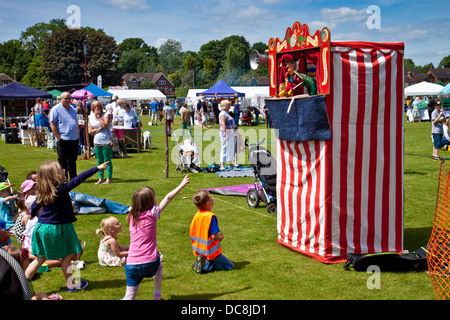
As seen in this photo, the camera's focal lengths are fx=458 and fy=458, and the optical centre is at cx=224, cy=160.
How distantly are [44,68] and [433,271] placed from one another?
80.2 metres

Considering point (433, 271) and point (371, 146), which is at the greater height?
point (371, 146)

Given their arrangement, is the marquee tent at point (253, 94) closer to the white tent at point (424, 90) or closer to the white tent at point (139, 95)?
the white tent at point (139, 95)

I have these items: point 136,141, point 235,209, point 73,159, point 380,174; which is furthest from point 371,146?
point 136,141

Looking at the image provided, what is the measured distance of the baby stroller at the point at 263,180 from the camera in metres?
8.64

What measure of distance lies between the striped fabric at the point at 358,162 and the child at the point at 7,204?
4.35m

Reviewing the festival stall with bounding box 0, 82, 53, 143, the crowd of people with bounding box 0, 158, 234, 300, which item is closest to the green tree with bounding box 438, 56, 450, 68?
the festival stall with bounding box 0, 82, 53, 143

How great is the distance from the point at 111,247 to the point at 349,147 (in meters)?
3.26

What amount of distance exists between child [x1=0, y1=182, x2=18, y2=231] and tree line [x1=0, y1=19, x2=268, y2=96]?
168ft

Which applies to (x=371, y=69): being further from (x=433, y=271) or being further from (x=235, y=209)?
(x=235, y=209)

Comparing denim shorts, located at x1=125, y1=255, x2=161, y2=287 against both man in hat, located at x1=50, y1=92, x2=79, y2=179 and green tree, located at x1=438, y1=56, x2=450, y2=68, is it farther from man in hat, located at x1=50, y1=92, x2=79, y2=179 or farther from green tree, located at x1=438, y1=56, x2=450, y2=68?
green tree, located at x1=438, y1=56, x2=450, y2=68

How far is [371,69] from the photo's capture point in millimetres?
5824

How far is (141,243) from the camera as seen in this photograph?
4492 mm

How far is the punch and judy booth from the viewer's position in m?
5.79
